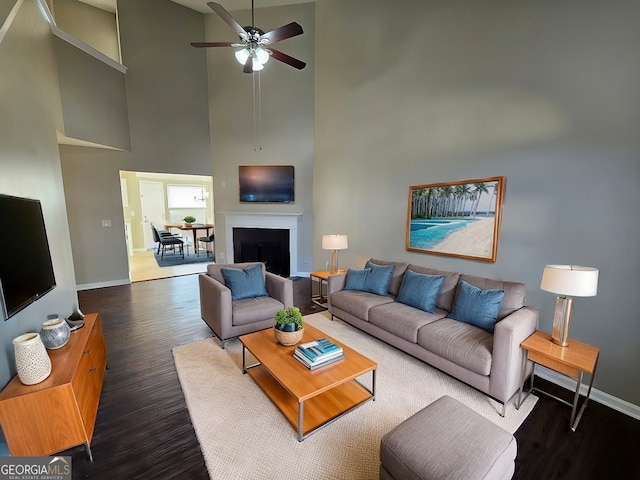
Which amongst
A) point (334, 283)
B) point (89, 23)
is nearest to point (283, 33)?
point (334, 283)

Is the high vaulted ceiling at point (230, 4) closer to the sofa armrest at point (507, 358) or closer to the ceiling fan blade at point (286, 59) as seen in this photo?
the ceiling fan blade at point (286, 59)

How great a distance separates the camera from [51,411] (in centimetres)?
153

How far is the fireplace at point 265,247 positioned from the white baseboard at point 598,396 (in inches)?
187

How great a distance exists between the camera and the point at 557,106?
7.70 feet

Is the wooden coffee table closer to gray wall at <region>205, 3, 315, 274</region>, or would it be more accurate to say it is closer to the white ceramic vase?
the white ceramic vase

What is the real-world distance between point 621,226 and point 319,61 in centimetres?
474

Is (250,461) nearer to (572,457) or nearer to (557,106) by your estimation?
(572,457)

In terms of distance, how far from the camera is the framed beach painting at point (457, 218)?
282 centimetres

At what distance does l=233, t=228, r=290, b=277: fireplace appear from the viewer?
6.28 meters

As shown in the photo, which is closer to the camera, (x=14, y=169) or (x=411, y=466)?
(x=411, y=466)

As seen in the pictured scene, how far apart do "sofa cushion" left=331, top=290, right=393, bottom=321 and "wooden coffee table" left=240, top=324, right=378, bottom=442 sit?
2.92ft

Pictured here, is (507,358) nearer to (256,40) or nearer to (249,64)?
(256,40)

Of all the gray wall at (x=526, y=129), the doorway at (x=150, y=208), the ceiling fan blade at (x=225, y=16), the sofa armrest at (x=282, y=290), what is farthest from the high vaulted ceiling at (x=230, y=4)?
the sofa armrest at (x=282, y=290)

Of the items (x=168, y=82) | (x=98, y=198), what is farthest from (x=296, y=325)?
(x=168, y=82)
